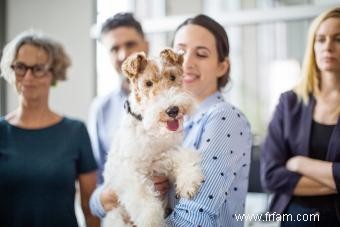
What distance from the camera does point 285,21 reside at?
1.65 meters

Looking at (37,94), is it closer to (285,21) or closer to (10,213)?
(10,213)

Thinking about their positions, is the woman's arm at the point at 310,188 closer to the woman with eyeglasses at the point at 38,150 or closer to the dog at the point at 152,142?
the dog at the point at 152,142

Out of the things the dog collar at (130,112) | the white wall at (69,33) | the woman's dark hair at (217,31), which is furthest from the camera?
the white wall at (69,33)

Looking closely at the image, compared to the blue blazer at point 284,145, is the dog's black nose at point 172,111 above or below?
above

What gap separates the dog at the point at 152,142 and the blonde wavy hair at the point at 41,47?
560 millimetres

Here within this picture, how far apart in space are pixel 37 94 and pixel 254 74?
3.19 ft

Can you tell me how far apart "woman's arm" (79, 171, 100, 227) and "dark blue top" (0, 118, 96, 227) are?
63mm

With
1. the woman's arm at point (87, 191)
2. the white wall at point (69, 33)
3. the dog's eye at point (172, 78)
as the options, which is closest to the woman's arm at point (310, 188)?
the dog's eye at point (172, 78)

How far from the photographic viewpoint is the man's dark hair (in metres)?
1.68

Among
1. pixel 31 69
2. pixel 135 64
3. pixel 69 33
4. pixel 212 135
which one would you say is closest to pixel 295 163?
pixel 212 135

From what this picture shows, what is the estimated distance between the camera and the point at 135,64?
1132 millimetres

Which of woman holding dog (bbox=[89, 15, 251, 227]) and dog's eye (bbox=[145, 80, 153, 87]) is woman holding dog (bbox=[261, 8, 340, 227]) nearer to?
woman holding dog (bbox=[89, 15, 251, 227])

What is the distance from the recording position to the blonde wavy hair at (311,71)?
59.3 inches

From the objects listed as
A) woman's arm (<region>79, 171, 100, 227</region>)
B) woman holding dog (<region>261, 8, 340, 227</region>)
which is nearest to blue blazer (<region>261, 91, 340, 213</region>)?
woman holding dog (<region>261, 8, 340, 227</region>)
